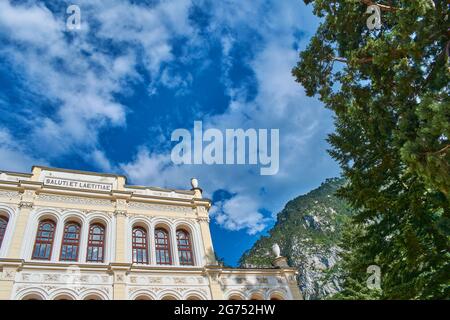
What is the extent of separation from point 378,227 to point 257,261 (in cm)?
5877

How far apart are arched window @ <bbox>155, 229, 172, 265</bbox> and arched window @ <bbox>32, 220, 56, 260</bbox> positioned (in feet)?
18.3

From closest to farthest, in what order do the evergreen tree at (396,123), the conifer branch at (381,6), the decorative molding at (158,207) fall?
the evergreen tree at (396,123) < the conifer branch at (381,6) < the decorative molding at (158,207)

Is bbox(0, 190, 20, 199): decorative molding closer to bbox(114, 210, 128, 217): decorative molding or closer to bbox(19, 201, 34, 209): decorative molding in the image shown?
bbox(19, 201, 34, 209): decorative molding

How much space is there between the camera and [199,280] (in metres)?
18.2

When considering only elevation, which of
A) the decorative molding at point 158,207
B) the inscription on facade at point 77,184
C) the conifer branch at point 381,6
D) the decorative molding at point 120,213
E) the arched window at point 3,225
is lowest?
the conifer branch at point 381,6

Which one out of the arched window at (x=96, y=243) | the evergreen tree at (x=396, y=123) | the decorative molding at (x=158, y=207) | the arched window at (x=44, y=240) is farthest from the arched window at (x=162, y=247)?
the evergreen tree at (x=396, y=123)

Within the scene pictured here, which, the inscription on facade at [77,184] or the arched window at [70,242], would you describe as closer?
the arched window at [70,242]

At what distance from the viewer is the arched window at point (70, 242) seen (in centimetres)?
1745

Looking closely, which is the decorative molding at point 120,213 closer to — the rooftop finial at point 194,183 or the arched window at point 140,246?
the arched window at point 140,246

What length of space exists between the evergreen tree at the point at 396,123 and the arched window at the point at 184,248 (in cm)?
939

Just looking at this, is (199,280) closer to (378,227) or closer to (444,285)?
(378,227)

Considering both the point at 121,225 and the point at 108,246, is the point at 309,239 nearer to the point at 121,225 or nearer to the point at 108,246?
the point at 121,225

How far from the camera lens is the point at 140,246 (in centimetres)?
1922

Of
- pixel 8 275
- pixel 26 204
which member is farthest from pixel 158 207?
pixel 8 275
